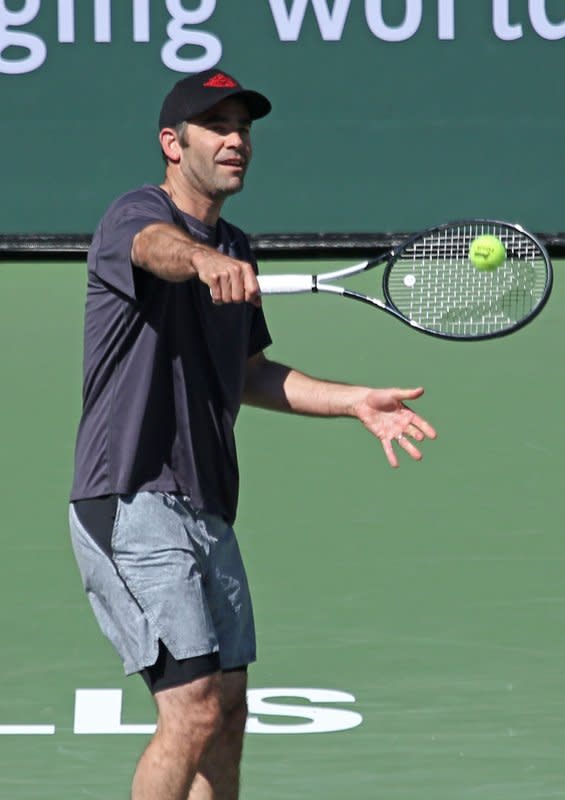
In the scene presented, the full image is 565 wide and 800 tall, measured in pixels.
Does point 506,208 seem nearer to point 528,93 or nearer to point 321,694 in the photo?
point 528,93

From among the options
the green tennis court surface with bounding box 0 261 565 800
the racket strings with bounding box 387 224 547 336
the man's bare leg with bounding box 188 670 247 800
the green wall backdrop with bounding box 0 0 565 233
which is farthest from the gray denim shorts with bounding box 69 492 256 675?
the green wall backdrop with bounding box 0 0 565 233

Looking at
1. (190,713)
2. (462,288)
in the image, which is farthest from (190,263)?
(462,288)

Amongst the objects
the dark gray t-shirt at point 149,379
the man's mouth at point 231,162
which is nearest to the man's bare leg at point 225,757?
the dark gray t-shirt at point 149,379

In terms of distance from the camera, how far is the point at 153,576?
3.54 m

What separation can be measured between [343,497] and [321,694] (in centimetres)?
76

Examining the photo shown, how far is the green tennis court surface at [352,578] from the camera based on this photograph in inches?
171

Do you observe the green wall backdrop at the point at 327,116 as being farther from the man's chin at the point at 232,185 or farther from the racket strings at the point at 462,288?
the man's chin at the point at 232,185

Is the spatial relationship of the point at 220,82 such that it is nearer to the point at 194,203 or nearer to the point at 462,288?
the point at 194,203

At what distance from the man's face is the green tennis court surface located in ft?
4.63

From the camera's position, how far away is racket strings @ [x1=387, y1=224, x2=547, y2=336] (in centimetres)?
456

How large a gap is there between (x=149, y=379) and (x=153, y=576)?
0.38 meters

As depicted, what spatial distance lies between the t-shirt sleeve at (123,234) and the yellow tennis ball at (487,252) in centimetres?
87

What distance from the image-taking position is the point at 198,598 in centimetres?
356

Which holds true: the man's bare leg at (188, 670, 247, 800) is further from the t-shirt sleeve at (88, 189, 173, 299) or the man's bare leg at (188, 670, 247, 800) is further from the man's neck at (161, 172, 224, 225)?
the man's neck at (161, 172, 224, 225)
